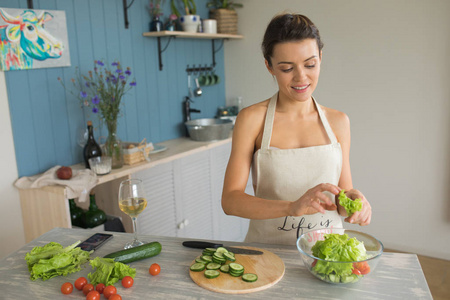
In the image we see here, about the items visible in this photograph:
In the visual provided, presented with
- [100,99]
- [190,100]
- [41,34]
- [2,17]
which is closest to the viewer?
[2,17]

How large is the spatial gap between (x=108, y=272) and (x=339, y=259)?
64 cm

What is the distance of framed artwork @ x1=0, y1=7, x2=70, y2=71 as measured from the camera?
2314mm

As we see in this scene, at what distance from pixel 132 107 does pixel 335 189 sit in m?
2.24

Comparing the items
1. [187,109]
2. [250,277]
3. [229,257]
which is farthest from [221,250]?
[187,109]

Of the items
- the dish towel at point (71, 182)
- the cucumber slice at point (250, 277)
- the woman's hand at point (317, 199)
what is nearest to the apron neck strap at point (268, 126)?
the woman's hand at point (317, 199)

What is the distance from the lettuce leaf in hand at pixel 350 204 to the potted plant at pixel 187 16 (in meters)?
2.51

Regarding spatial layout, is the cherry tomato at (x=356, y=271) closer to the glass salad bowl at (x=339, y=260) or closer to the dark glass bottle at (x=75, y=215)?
the glass salad bowl at (x=339, y=260)

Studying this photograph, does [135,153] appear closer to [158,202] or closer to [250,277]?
[158,202]

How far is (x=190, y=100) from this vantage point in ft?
12.4

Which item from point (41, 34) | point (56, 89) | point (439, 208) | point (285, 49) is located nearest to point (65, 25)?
point (41, 34)

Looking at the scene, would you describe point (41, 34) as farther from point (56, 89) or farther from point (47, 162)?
point (47, 162)

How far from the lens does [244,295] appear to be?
1121 mm

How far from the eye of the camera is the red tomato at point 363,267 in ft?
3.71

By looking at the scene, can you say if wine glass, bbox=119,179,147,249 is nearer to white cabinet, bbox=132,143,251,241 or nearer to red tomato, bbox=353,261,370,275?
red tomato, bbox=353,261,370,275
